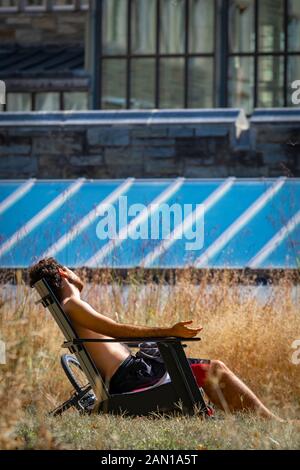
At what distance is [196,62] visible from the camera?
21234mm

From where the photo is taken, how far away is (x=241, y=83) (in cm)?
2081

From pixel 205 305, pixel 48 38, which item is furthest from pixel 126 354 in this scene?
pixel 48 38

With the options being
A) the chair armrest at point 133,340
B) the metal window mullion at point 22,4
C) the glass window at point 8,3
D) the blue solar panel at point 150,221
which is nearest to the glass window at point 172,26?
the metal window mullion at point 22,4

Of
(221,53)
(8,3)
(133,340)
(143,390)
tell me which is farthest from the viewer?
(8,3)

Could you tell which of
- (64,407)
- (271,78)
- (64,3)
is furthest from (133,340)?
(64,3)

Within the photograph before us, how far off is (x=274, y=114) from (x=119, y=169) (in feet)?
7.71

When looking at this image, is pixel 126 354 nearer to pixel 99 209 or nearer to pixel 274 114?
pixel 99 209

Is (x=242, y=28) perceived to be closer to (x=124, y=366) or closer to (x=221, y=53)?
(x=221, y=53)

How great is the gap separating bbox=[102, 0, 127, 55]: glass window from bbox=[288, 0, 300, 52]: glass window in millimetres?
2625

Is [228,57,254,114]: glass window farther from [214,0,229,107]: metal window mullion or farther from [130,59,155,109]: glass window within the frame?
[130,59,155,109]: glass window

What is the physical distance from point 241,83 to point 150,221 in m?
7.07

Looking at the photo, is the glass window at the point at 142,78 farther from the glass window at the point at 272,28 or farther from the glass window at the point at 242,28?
the glass window at the point at 272,28

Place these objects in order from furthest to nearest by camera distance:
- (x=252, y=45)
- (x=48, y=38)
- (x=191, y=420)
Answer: (x=48, y=38) < (x=252, y=45) < (x=191, y=420)

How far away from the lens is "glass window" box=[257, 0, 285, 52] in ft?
67.9
